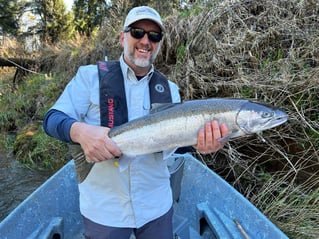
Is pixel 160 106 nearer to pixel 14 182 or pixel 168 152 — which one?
pixel 168 152

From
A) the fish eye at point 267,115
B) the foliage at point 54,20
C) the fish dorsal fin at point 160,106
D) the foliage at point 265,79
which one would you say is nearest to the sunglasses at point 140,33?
the fish dorsal fin at point 160,106

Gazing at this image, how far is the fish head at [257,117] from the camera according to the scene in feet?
5.43

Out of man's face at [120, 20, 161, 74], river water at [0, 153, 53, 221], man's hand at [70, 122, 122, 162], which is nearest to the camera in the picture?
man's hand at [70, 122, 122, 162]

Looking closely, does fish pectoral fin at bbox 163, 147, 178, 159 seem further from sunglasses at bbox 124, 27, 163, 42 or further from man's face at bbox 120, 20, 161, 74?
sunglasses at bbox 124, 27, 163, 42

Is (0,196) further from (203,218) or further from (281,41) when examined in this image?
(281,41)

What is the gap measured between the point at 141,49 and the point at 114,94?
0.32 meters

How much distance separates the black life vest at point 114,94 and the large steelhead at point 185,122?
0.16 metres

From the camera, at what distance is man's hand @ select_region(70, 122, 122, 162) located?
5.20ft

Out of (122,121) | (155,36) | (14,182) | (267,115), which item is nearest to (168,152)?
(122,121)

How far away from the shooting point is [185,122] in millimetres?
1662

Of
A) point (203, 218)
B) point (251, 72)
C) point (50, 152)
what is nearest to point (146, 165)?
point (203, 218)

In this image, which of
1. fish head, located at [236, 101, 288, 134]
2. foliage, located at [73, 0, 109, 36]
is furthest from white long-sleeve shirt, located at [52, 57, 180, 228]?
foliage, located at [73, 0, 109, 36]

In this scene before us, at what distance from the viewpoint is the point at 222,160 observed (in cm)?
401

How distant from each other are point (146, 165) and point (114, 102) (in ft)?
1.35
